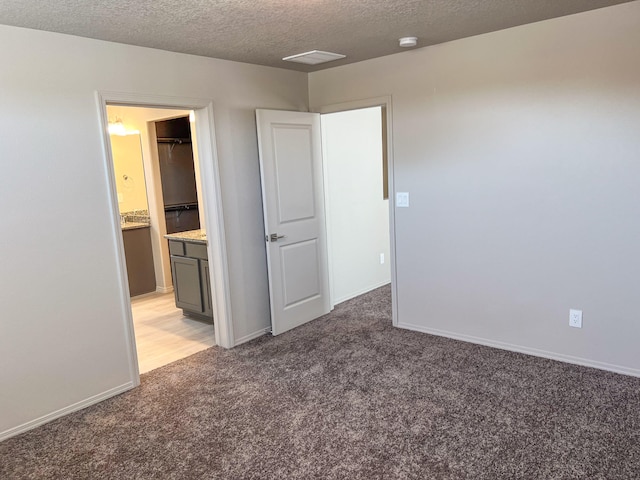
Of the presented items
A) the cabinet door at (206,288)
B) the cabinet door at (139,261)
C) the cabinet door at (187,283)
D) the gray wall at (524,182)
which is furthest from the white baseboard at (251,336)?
the cabinet door at (139,261)

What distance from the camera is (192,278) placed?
4523 millimetres

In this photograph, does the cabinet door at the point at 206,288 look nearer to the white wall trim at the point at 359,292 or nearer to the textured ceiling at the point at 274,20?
the white wall trim at the point at 359,292

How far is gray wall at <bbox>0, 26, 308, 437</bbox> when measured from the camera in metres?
2.66

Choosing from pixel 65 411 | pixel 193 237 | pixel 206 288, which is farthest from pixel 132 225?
pixel 65 411

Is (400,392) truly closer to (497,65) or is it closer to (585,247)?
(585,247)

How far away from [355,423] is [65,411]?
183 cm

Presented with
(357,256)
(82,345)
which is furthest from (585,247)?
(82,345)

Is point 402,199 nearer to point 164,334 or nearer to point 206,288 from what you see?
point 206,288

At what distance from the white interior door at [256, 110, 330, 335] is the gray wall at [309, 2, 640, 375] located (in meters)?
0.65

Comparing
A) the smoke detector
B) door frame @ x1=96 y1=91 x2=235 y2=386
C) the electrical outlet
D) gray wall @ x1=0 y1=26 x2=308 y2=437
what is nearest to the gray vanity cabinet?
door frame @ x1=96 y1=91 x2=235 y2=386

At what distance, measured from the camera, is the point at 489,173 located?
3480 mm

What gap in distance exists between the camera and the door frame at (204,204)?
3051mm

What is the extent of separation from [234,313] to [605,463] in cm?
275

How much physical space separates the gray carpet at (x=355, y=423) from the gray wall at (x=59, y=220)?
Answer: 0.29m
